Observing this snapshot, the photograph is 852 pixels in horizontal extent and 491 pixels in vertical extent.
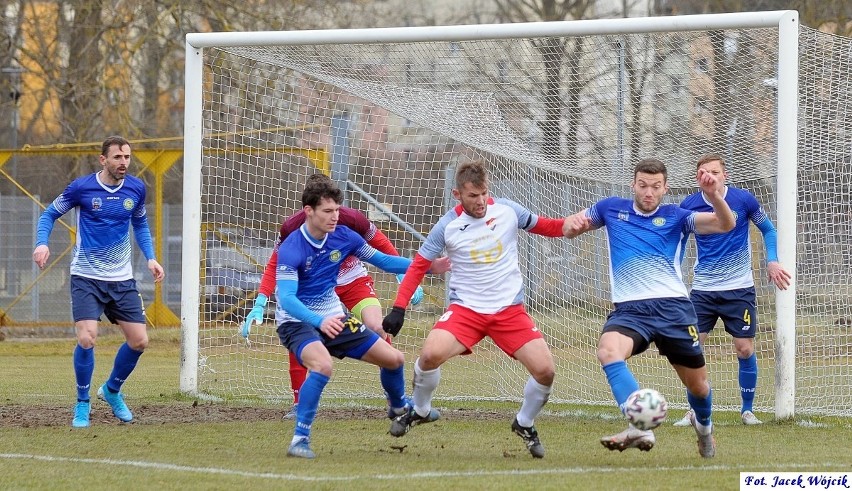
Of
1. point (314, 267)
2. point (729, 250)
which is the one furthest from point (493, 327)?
point (729, 250)

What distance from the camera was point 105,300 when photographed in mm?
8672

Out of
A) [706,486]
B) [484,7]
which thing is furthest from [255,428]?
[484,7]

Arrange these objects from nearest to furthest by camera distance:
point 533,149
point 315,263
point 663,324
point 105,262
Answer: point 663,324, point 315,263, point 105,262, point 533,149

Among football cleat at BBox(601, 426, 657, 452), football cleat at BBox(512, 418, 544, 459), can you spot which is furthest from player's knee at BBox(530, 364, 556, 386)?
football cleat at BBox(601, 426, 657, 452)

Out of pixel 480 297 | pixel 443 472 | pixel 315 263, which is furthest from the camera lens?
pixel 315 263

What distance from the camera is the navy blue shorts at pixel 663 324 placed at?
660 cm

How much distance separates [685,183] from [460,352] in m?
4.32

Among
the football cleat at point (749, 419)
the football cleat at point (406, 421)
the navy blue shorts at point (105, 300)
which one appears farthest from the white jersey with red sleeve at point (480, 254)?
the navy blue shorts at point (105, 300)

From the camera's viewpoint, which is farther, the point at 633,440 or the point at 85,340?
the point at 85,340

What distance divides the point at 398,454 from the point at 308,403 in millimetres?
649

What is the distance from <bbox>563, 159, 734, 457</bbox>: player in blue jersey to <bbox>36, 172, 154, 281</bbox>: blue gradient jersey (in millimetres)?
3597

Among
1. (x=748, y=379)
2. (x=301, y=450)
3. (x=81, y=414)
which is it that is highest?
(x=748, y=379)

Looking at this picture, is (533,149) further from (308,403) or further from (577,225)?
(308,403)

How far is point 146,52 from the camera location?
2283 cm
